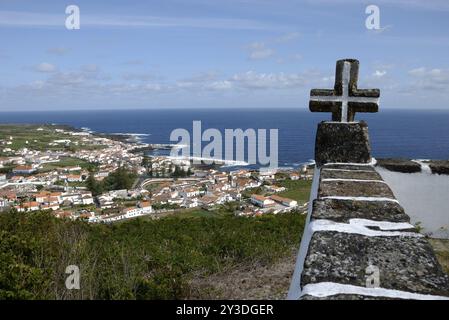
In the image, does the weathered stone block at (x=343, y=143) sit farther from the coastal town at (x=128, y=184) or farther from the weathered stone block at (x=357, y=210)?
the coastal town at (x=128, y=184)

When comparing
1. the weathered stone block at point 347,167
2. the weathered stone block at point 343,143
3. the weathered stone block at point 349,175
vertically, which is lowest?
the weathered stone block at point 349,175

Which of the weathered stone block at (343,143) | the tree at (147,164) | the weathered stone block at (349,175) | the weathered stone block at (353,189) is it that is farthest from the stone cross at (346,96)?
the tree at (147,164)

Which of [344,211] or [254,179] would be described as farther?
[254,179]

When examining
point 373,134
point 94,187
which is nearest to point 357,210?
point 94,187

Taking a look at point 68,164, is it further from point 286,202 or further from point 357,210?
point 357,210

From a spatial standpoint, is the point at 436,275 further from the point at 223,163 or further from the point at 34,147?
the point at 34,147

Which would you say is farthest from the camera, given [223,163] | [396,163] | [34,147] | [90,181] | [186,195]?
[34,147]

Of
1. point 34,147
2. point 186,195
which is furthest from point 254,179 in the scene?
point 34,147
